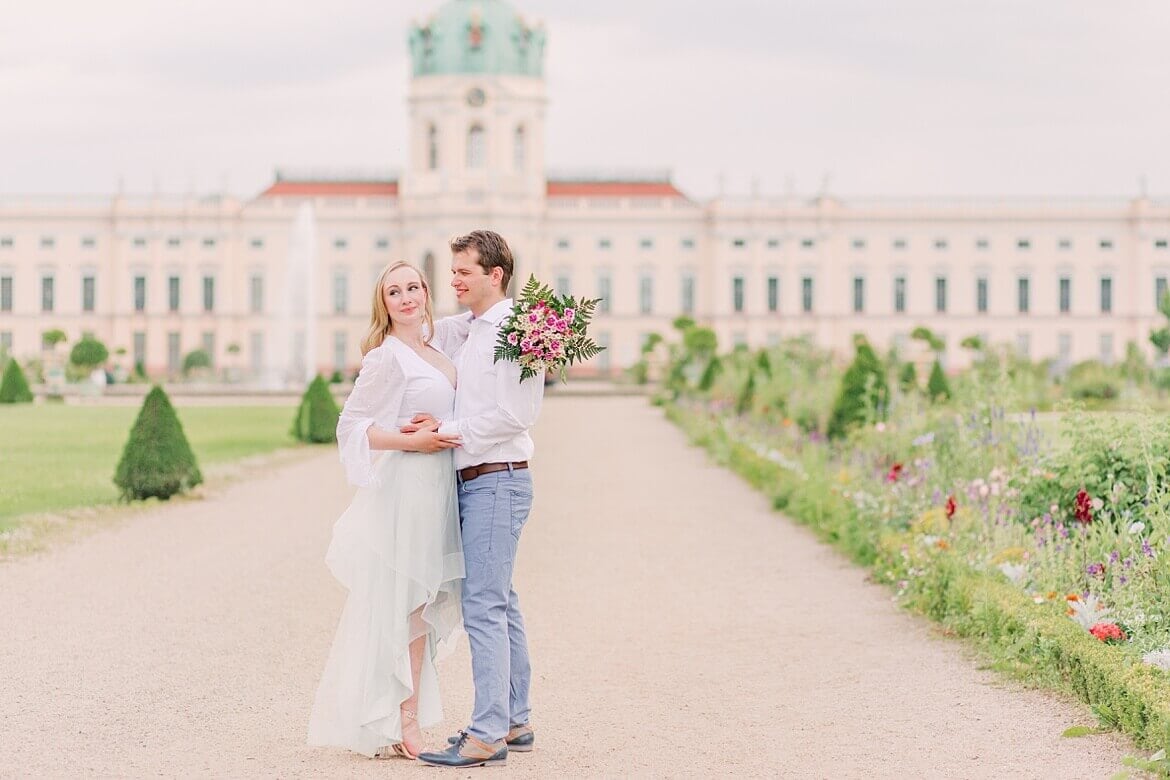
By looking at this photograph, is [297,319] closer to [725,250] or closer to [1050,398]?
[725,250]

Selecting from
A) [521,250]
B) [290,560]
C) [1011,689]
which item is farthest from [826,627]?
[521,250]

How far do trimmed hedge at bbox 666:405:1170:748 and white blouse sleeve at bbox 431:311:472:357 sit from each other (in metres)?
1.87

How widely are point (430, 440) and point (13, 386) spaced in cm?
2466

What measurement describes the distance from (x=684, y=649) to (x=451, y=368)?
184cm

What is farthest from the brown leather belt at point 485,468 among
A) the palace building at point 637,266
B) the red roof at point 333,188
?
the red roof at point 333,188

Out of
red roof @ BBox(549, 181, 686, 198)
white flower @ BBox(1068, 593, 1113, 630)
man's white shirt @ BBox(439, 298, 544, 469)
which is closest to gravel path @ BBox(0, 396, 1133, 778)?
white flower @ BBox(1068, 593, 1113, 630)

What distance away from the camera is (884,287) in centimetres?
5312

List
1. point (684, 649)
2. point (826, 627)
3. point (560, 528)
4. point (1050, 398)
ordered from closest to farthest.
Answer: point (684, 649), point (826, 627), point (560, 528), point (1050, 398)

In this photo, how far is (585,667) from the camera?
546 centimetres

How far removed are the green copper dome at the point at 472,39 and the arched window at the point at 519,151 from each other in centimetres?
192

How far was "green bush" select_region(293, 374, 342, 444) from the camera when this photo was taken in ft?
58.2

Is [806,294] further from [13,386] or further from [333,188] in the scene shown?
[13,386]

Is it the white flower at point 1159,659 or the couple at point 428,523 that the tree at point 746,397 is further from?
the couple at point 428,523

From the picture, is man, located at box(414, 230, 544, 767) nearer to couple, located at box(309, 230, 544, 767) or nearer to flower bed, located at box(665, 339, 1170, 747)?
couple, located at box(309, 230, 544, 767)
